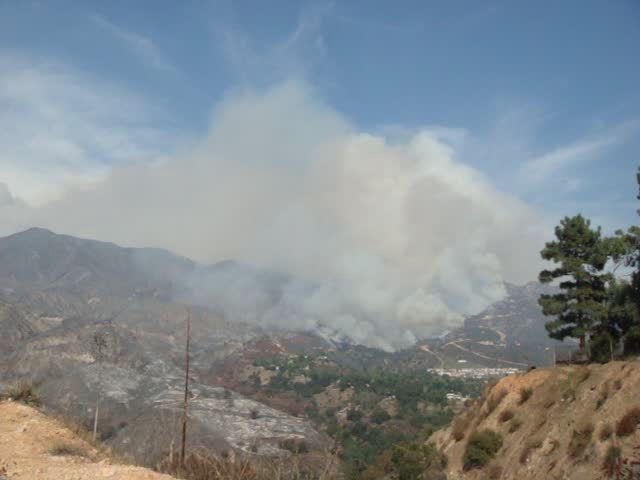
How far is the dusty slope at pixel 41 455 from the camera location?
12656 mm

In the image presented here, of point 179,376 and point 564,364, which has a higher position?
point 564,364

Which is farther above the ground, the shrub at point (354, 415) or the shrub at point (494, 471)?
the shrub at point (494, 471)

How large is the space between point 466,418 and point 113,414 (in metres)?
105

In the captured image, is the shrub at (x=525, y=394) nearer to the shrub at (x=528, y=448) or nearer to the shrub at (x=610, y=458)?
the shrub at (x=528, y=448)

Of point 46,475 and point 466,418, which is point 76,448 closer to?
point 46,475

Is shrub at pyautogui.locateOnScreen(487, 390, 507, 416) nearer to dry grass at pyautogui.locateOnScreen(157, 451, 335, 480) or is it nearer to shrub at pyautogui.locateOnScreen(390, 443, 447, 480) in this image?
shrub at pyautogui.locateOnScreen(390, 443, 447, 480)

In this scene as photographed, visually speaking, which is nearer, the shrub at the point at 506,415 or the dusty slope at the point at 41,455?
the dusty slope at the point at 41,455

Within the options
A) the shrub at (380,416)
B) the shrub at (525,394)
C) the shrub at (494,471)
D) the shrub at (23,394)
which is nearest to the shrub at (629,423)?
the shrub at (494,471)

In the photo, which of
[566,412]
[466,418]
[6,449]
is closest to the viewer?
[6,449]

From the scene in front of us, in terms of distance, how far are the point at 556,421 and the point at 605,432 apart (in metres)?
6.62

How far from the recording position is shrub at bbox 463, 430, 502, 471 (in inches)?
1453

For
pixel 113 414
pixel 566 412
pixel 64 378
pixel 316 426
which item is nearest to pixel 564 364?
pixel 566 412

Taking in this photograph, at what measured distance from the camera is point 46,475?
41.8 feet

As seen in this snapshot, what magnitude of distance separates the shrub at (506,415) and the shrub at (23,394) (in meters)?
31.6
